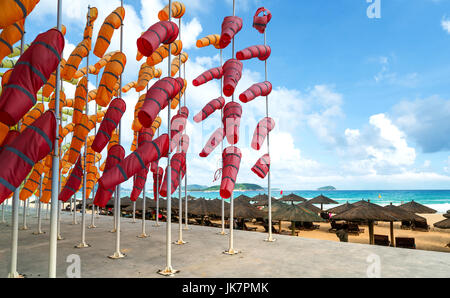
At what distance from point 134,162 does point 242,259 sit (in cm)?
424

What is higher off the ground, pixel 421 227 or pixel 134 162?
pixel 134 162

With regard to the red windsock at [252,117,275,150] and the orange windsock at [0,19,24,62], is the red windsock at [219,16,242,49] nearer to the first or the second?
the red windsock at [252,117,275,150]

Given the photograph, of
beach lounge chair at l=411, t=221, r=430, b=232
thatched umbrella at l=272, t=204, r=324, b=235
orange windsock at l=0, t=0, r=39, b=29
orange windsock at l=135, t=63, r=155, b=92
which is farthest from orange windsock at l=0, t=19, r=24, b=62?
beach lounge chair at l=411, t=221, r=430, b=232

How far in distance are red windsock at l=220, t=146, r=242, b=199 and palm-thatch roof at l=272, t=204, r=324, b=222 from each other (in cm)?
702

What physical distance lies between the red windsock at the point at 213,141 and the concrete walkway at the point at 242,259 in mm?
3490

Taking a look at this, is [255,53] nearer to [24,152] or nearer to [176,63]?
[176,63]

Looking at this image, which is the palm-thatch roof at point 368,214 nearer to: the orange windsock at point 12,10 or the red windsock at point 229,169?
the red windsock at point 229,169

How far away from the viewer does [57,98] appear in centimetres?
559

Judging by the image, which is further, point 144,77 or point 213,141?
point 144,77

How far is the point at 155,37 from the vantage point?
6.95 meters

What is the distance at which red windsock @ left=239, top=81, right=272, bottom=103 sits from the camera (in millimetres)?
10172

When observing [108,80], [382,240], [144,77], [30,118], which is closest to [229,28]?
[144,77]

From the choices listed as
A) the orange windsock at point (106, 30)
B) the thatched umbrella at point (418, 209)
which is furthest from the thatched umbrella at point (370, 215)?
the orange windsock at point (106, 30)

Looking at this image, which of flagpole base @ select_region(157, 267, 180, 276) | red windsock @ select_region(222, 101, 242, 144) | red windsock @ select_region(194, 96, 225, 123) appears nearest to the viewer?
flagpole base @ select_region(157, 267, 180, 276)
